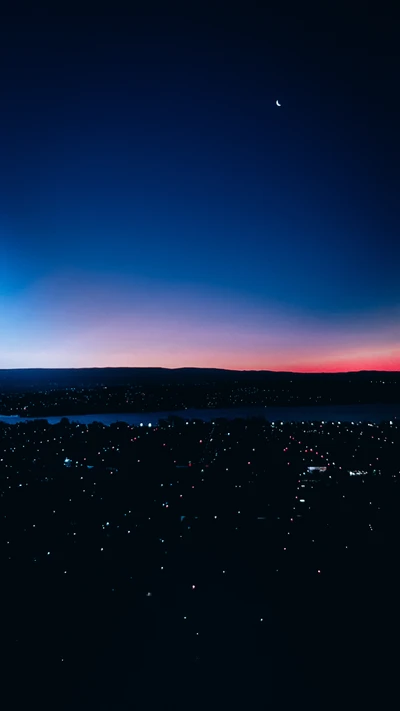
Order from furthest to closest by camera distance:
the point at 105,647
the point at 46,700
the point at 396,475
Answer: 1. the point at 396,475
2. the point at 105,647
3. the point at 46,700

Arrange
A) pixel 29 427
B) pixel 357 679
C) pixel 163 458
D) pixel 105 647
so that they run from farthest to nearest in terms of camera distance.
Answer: pixel 29 427 → pixel 163 458 → pixel 105 647 → pixel 357 679

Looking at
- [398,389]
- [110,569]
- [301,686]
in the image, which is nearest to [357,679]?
[301,686]

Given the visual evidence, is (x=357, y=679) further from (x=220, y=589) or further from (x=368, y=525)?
(x=368, y=525)

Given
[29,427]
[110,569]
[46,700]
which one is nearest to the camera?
[46,700]

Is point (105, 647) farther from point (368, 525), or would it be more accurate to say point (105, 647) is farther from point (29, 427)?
point (29, 427)

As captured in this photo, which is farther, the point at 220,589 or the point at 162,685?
the point at 220,589

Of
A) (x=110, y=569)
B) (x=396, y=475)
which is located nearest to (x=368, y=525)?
(x=110, y=569)
